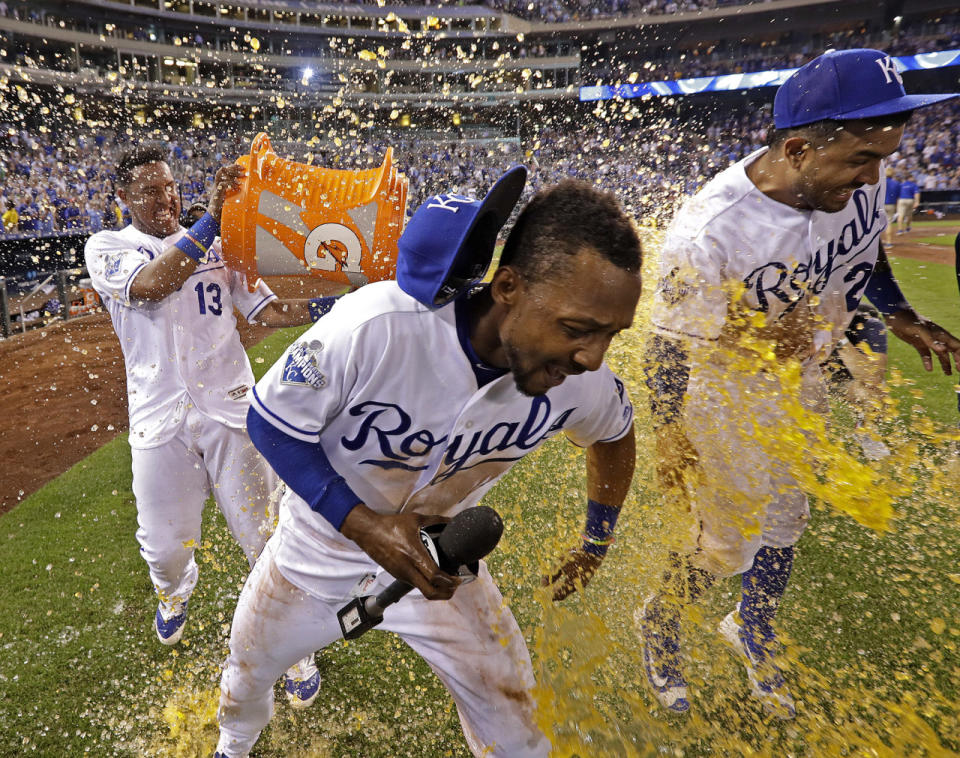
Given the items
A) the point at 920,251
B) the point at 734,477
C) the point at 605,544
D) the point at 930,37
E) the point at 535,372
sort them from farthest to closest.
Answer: the point at 930,37, the point at 920,251, the point at 734,477, the point at 605,544, the point at 535,372

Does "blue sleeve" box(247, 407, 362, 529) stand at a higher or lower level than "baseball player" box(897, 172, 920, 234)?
higher

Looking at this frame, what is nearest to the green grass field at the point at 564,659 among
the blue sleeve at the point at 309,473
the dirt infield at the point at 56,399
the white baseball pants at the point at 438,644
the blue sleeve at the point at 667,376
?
the white baseball pants at the point at 438,644

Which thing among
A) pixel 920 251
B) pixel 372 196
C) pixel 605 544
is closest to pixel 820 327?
pixel 605 544

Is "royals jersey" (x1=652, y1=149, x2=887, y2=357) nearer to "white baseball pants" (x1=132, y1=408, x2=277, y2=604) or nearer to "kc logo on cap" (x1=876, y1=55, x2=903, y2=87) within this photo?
"kc logo on cap" (x1=876, y1=55, x2=903, y2=87)

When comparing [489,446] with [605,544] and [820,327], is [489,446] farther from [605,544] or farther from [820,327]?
[820,327]

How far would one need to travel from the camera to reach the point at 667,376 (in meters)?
2.43

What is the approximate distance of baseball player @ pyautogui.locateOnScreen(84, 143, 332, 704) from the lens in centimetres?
306

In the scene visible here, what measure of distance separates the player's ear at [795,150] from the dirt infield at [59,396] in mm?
1816

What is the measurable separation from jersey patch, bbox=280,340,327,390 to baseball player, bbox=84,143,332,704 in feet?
4.34

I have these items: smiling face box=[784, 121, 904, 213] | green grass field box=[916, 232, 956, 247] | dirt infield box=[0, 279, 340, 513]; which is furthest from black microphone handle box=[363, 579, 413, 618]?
green grass field box=[916, 232, 956, 247]

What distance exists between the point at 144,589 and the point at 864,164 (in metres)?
4.14

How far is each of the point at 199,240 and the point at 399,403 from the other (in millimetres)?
1671

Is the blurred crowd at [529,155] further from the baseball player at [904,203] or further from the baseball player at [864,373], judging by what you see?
the baseball player at [864,373]

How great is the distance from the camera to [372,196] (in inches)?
88.7
